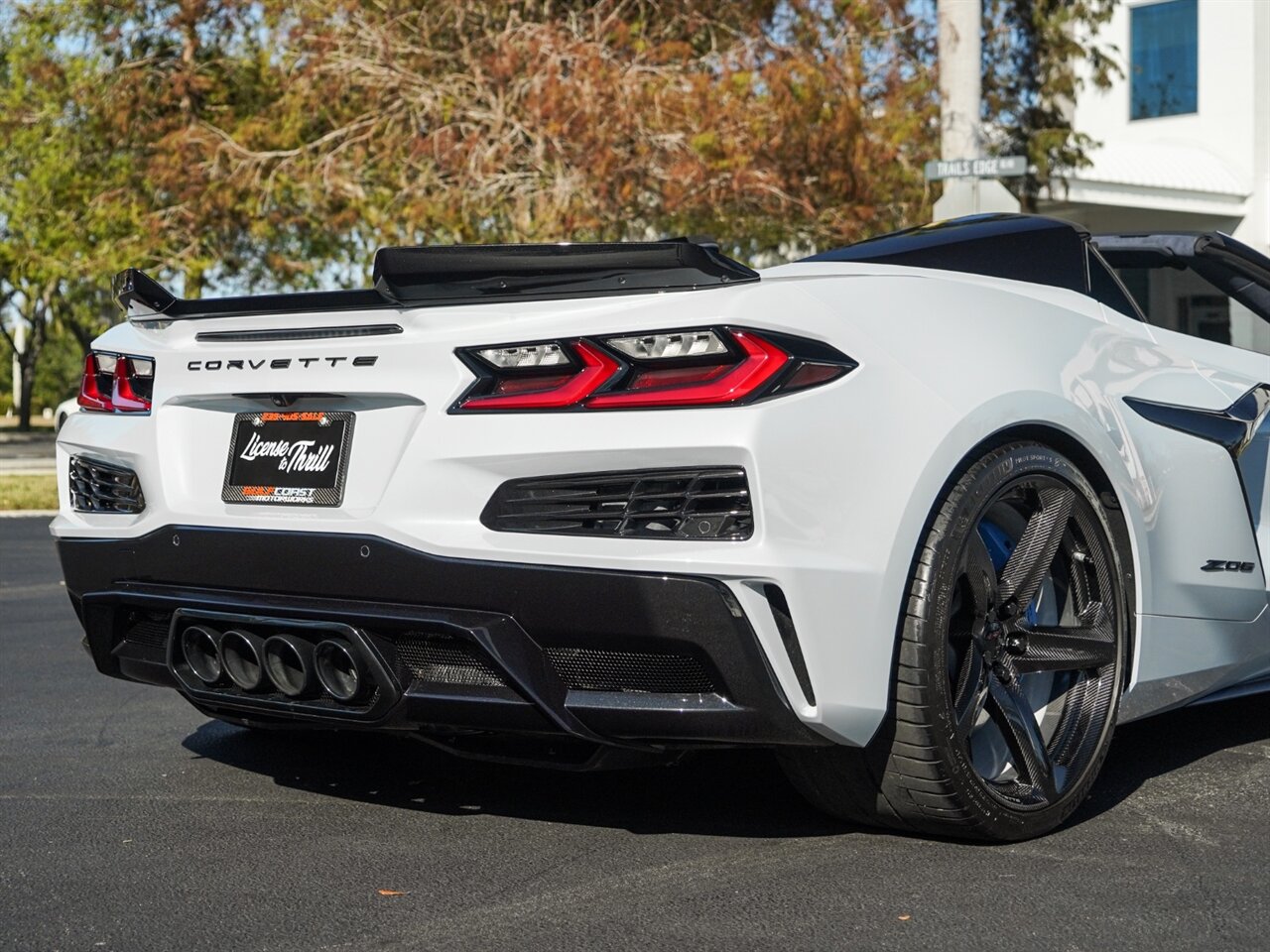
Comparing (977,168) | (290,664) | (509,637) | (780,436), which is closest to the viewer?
(780,436)

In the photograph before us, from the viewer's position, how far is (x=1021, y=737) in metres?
3.67

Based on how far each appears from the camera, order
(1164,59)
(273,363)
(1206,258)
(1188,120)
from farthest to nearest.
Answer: (1164,59) → (1188,120) → (1206,258) → (273,363)

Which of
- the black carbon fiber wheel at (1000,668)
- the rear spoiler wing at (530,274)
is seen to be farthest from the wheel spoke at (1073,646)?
the rear spoiler wing at (530,274)

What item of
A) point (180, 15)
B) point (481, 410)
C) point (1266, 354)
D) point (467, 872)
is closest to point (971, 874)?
point (467, 872)

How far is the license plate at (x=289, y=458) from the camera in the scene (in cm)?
348

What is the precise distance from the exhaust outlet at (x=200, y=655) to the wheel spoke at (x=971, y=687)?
1570mm

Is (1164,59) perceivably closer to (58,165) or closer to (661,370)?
(58,165)

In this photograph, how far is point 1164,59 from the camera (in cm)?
2612

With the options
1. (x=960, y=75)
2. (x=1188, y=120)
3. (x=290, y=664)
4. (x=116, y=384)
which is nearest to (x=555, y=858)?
(x=290, y=664)

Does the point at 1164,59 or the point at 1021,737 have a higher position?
the point at 1164,59

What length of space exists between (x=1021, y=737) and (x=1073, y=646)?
27cm

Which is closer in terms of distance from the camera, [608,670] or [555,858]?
[608,670]

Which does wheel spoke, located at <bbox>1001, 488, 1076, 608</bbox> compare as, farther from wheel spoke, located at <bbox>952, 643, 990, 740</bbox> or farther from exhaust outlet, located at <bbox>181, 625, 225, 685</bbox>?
exhaust outlet, located at <bbox>181, 625, 225, 685</bbox>

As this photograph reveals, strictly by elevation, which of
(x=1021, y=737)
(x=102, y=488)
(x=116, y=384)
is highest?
(x=116, y=384)
